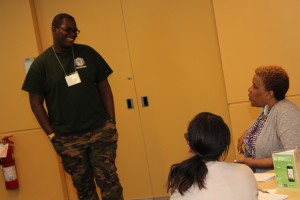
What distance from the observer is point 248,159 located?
253cm

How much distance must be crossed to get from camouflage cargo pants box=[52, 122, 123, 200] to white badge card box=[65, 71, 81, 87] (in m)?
0.40

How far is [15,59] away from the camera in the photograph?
4.25 m

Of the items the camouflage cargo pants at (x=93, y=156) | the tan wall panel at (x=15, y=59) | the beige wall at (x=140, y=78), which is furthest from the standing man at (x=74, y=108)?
the tan wall panel at (x=15, y=59)

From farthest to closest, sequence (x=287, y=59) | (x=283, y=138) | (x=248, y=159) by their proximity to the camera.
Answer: (x=287, y=59) < (x=248, y=159) < (x=283, y=138)

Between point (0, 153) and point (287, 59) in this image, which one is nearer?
point (287, 59)

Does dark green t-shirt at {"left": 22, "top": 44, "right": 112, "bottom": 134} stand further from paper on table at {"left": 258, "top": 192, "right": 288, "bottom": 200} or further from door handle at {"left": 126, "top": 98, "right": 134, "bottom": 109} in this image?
paper on table at {"left": 258, "top": 192, "right": 288, "bottom": 200}

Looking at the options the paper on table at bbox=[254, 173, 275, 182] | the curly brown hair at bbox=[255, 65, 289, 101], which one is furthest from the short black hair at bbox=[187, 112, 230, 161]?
the curly brown hair at bbox=[255, 65, 289, 101]

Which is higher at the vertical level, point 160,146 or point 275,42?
point 275,42

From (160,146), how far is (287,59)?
1547 millimetres

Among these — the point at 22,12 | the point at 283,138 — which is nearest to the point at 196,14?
the point at 22,12

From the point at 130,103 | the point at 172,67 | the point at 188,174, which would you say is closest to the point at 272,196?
the point at 188,174

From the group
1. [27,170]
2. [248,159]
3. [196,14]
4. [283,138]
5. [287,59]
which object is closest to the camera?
[283,138]

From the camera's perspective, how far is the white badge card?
3.06 m

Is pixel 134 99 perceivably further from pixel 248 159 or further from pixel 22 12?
pixel 248 159
